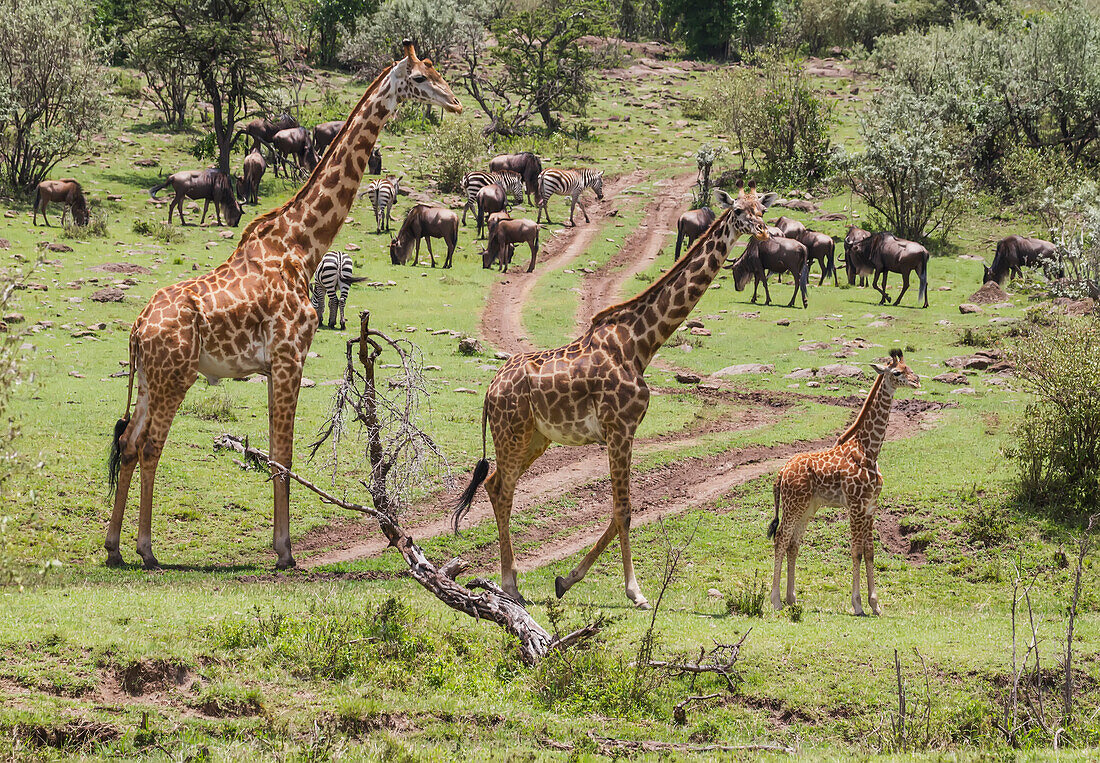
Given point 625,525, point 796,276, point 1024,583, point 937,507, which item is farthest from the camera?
point 796,276

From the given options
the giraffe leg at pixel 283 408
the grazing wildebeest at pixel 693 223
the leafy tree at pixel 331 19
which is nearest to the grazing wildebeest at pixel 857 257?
the grazing wildebeest at pixel 693 223

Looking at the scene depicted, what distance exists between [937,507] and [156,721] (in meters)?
14.0

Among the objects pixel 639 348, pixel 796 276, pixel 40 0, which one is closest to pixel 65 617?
pixel 639 348

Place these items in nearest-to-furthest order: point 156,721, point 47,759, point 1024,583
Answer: point 47,759 < point 156,721 < point 1024,583

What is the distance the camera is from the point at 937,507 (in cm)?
1873

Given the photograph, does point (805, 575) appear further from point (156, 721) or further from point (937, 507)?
point (156, 721)

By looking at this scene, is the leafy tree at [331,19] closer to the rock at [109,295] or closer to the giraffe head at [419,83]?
the rock at [109,295]

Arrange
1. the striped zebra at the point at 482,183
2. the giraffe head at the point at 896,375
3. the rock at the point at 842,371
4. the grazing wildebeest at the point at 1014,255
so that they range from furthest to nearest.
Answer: the striped zebra at the point at 482,183 < the grazing wildebeest at the point at 1014,255 < the rock at the point at 842,371 < the giraffe head at the point at 896,375

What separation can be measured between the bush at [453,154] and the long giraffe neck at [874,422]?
37.4 metres

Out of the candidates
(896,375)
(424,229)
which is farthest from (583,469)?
(424,229)

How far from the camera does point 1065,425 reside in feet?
61.2

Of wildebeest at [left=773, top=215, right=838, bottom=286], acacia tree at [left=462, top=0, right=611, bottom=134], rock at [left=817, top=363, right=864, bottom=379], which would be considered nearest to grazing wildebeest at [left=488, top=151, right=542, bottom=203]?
acacia tree at [left=462, top=0, right=611, bottom=134]

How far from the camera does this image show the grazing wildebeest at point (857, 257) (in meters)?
39.6

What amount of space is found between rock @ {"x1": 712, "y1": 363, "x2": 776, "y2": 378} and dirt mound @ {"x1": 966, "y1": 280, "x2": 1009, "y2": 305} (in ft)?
36.0
